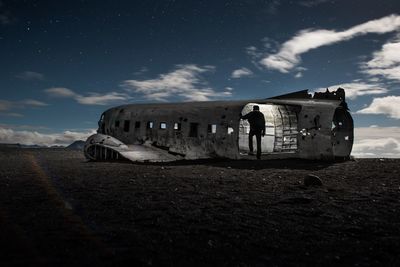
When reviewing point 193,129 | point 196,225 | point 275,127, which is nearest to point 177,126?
point 193,129

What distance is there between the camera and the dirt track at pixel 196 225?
3.53 metres

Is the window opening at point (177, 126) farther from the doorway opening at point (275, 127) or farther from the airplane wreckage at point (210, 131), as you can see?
the doorway opening at point (275, 127)

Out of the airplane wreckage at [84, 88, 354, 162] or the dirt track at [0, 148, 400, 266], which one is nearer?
the dirt track at [0, 148, 400, 266]

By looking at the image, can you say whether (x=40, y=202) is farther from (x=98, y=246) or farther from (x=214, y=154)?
(x=214, y=154)

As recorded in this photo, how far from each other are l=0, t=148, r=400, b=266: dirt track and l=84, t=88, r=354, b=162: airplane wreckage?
695 cm

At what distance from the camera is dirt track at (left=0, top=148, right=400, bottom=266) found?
3.53m

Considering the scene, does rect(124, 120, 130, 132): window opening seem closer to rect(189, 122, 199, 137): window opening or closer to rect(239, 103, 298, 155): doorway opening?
rect(189, 122, 199, 137): window opening

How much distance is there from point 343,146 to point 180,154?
29.2 ft

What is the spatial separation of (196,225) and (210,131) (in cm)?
1254

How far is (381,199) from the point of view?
7312 millimetres

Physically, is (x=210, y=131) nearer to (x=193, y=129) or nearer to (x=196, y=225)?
(x=193, y=129)

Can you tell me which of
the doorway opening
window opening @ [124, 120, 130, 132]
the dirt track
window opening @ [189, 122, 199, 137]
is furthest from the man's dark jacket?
the dirt track

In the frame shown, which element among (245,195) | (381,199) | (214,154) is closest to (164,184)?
(245,195)

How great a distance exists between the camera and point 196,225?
4.81 meters
